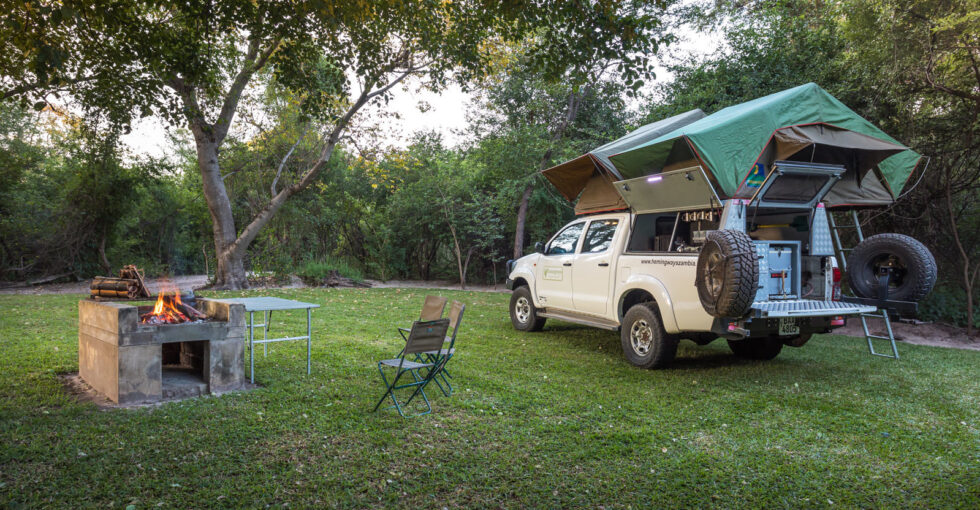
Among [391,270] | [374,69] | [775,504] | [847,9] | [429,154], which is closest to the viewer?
[775,504]

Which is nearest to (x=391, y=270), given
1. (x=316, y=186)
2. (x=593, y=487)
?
(x=316, y=186)

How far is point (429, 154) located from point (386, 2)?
43.2ft

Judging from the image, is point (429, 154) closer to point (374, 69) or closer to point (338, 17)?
point (374, 69)

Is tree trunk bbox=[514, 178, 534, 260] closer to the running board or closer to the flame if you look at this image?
the running board

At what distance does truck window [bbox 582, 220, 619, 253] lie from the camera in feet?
23.1

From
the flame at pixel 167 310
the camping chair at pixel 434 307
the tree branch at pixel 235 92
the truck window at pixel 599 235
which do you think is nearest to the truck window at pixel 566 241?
the truck window at pixel 599 235

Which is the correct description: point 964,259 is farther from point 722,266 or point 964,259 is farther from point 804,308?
Result: point 722,266

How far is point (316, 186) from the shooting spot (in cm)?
2042

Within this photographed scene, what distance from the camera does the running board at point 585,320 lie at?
672 centimetres

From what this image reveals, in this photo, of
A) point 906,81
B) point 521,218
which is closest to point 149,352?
point 906,81

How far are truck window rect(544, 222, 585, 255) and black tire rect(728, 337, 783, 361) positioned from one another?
263 centimetres

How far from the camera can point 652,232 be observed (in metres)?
6.71

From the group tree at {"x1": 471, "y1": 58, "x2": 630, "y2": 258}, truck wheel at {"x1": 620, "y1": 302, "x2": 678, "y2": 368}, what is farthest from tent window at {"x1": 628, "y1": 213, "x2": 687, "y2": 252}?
tree at {"x1": 471, "y1": 58, "x2": 630, "y2": 258}

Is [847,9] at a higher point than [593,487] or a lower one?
higher
